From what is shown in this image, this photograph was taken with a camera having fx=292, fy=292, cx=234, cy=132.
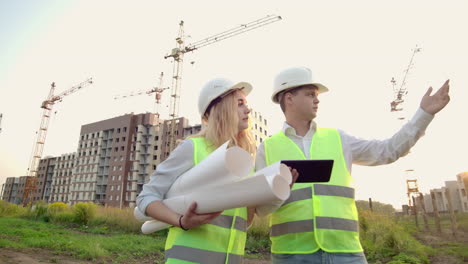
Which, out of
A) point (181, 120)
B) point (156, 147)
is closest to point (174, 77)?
point (181, 120)

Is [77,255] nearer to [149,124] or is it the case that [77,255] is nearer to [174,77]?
[174,77]

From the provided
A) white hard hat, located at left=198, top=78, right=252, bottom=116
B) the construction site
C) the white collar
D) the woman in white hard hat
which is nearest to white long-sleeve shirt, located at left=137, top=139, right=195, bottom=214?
the woman in white hard hat

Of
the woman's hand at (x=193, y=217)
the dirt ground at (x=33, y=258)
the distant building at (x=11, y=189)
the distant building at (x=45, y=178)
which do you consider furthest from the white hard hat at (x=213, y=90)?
the distant building at (x=11, y=189)

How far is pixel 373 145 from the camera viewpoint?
2.24 meters

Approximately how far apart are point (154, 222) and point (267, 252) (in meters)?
7.15

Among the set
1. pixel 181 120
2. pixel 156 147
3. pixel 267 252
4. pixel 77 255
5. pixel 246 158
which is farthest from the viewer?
pixel 156 147

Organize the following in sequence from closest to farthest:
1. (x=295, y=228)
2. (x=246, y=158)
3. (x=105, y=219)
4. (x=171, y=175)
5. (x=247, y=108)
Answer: (x=246, y=158) → (x=171, y=175) → (x=295, y=228) → (x=247, y=108) → (x=105, y=219)

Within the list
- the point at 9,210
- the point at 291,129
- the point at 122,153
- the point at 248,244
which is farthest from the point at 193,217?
the point at 122,153

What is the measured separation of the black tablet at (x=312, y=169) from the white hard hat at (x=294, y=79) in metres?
1.05

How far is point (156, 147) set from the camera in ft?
230

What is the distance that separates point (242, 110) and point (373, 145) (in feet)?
3.44

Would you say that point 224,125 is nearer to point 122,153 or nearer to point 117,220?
point 117,220

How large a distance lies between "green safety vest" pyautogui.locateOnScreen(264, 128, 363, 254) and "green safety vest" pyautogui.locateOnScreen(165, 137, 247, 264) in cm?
41

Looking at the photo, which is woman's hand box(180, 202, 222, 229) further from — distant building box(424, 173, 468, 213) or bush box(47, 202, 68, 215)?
distant building box(424, 173, 468, 213)
